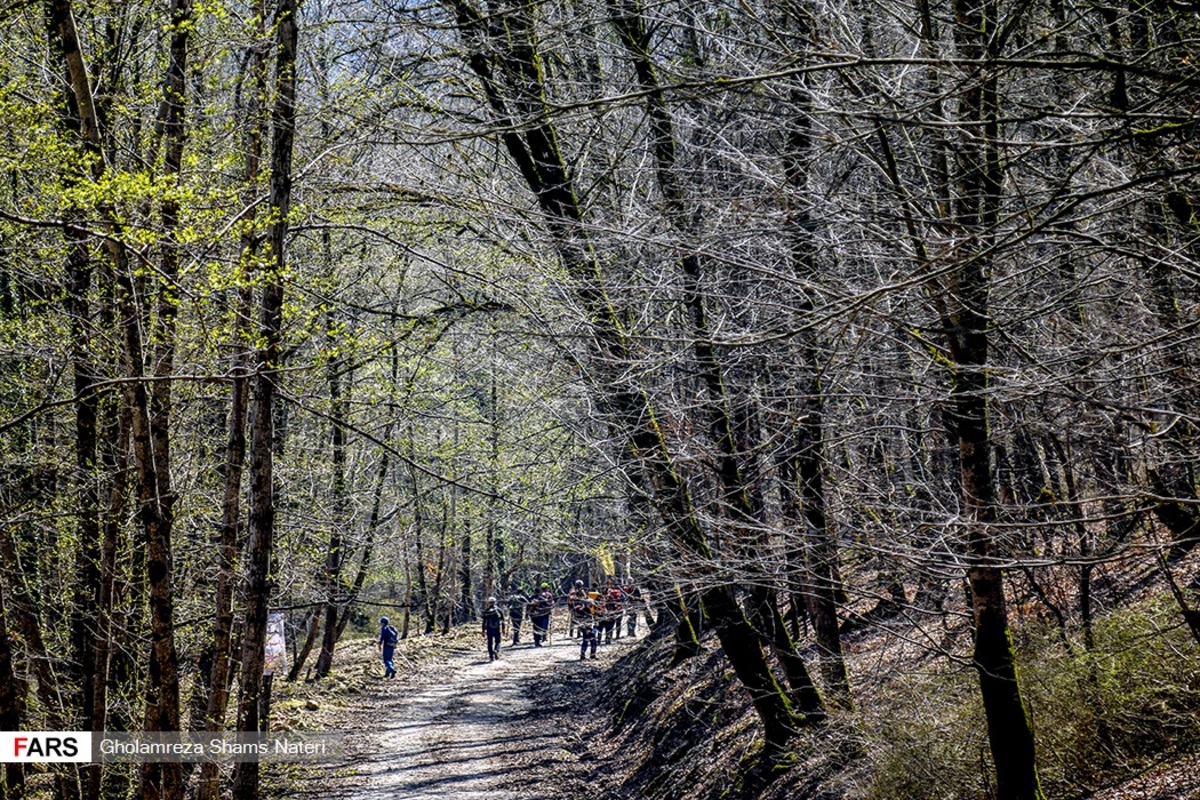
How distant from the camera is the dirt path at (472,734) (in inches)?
552

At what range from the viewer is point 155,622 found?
29.1ft

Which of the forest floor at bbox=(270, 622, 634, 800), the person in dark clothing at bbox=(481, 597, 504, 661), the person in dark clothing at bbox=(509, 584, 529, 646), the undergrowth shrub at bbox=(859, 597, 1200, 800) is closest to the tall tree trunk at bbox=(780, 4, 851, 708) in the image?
the undergrowth shrub at bbox=(859, 597, 1200, 800)

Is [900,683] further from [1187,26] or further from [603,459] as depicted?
[1187,26]

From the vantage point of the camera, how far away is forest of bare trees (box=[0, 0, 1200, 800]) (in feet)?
19.0

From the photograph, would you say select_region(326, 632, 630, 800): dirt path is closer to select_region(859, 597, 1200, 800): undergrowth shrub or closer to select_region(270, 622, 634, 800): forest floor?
select_region(270, 622, 634, 800): forest floor

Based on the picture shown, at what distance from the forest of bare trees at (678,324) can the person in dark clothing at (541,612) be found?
18.7 m

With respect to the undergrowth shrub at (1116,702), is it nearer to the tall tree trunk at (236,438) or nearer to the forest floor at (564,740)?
the forest floor at (564,740)

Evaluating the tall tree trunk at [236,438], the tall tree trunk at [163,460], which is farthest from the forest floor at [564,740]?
the tall tree trunk at [163,460]

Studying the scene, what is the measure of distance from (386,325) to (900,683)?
8505mm

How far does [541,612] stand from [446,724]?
13243mm

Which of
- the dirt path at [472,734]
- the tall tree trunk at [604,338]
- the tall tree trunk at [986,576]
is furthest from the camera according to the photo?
the dirt path at [472,734]

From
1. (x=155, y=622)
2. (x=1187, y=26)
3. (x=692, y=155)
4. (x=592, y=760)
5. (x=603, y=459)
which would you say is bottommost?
(x=592, y=760)

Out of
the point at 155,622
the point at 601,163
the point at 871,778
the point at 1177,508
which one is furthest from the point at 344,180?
the point at 1177,508

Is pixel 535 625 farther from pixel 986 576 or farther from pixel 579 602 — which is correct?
pixel 986 576
